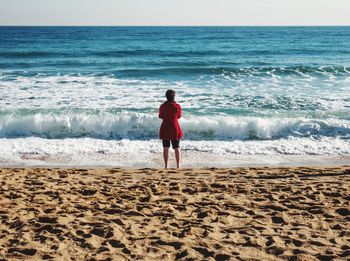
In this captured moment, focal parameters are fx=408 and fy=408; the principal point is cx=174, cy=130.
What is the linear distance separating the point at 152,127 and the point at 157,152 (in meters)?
2.23

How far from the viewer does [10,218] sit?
4984mm

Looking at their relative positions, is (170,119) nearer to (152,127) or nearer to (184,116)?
(152,127)

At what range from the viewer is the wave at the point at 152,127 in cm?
1105

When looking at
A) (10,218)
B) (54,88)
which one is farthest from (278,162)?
(54,88)

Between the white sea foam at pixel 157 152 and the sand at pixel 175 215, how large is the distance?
1.39 m

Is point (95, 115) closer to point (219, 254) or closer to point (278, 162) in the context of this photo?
point (278, 162)

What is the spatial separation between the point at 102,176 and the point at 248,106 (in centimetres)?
808

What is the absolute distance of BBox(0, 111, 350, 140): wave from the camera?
11.1 metres

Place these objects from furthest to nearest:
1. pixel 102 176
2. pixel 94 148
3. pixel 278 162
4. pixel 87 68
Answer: pixel 87 68, pixel 94 148, pixel 278 162, pixel 102 176

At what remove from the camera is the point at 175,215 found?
16.8ft

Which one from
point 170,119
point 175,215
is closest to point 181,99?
point 170,119

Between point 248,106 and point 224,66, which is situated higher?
point 224,66

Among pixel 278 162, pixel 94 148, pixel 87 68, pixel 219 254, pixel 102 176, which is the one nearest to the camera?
Result: pixel 219 254

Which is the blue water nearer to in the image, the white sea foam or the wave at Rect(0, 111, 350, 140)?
the wave at Rect(0, 111, 350, 140)
